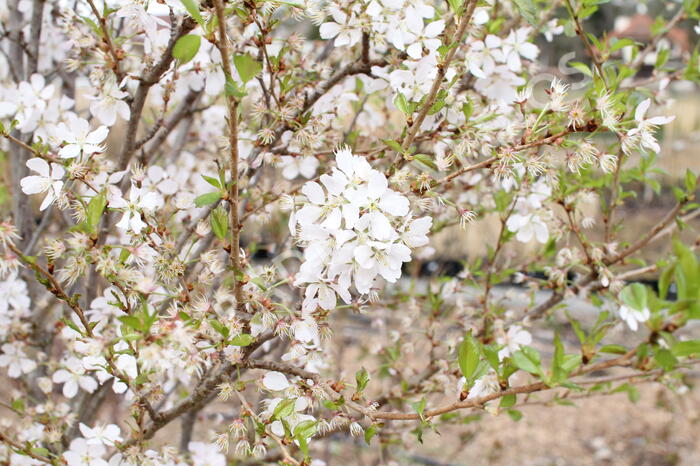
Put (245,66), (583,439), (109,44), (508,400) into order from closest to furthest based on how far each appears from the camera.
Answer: (245,66)
(508,400)
(109,44)
(583,439)

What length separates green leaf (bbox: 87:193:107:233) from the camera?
0.90 metres

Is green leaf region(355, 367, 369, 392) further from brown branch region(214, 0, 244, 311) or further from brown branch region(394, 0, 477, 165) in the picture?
brown branch region(394, 0, 477, 165)

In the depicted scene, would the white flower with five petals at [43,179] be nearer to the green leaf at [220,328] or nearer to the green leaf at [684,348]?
the green leaf at [220,328]

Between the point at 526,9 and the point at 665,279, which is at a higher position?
the point at 526,9

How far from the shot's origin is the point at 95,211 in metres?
0.90

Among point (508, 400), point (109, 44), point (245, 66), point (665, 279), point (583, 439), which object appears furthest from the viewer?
point (583, 439)

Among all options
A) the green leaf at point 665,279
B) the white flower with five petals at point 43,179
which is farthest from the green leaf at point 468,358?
the white flower with five petals at point 43,179

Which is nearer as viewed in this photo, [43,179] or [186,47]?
[186,47]

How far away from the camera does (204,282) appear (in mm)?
1024

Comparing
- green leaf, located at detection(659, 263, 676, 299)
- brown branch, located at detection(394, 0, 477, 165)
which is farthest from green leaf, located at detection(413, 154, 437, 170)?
green leaf, located at detection(659, 263, 676, 299)

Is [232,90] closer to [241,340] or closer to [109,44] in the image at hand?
[241,340]

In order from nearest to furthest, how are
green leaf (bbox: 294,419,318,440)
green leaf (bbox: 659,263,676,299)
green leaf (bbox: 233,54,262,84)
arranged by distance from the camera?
green leaf (bbox: 659,263,676,299) → green leaf (bbox: 233,54,262,84) → green leaf (bbox: 294,419,318,440)

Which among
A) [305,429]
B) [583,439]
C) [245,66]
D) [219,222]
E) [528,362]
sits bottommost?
[583,439]

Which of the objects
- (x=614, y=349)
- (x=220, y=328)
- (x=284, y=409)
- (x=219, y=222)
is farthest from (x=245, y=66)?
(x=614, y=349)
